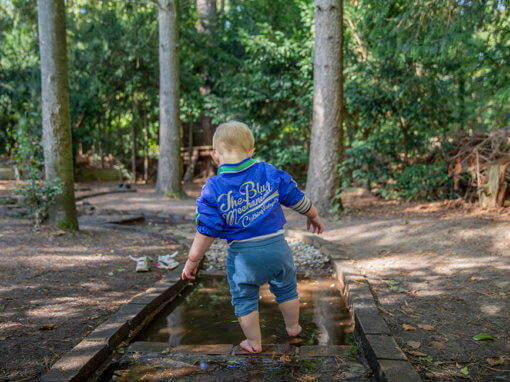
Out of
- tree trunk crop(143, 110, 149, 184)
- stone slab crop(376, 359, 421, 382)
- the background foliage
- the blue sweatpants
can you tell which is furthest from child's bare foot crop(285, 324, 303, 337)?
tree trunk crop(143, 110, 149, 184)

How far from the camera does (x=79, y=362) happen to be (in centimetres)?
232

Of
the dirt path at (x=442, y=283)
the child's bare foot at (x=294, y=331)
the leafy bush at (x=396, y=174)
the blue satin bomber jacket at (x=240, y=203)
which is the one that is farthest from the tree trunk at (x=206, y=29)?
the child's bare foot at (x=294, y=331)

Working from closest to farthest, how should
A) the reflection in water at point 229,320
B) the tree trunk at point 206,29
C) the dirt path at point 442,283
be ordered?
the dirt path at point 442,283, the reflection in water at point 229,320, the tree trunk at point 206,29

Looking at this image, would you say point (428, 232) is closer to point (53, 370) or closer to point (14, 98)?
point (53, 370)

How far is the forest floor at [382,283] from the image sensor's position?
2.51m

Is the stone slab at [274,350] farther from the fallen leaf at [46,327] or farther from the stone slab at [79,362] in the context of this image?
the fallen leaf at [46,327]

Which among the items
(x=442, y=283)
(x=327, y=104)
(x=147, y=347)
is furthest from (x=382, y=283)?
(x=327, y=104)

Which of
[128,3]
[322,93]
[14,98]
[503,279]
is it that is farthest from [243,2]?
[503,279]

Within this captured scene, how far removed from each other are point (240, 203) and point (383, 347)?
124 centimetres

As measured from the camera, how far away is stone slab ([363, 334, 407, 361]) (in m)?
2.35

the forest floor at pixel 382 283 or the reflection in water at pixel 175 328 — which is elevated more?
the forest floor at pixel 382 283

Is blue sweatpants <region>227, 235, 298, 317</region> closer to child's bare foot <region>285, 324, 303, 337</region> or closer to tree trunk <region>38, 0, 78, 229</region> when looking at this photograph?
child's bare foot <region>285, 324, 303, 337</region>

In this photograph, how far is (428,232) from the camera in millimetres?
5598

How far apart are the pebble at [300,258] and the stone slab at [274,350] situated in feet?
7.17
